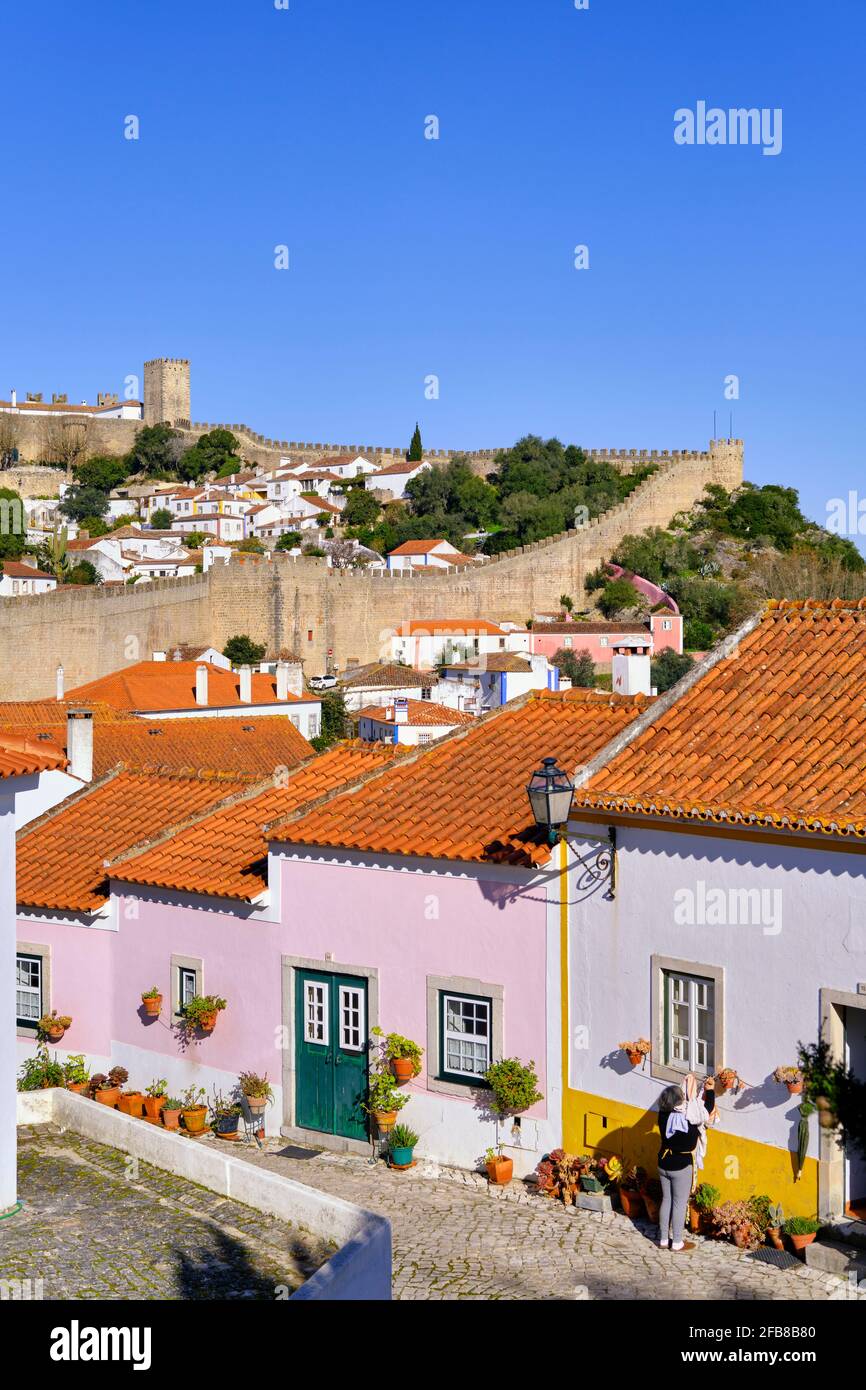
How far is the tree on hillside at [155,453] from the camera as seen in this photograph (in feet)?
291

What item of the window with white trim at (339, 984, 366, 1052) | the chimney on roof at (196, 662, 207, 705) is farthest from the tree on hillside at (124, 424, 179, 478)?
the window with white trim at (339, 984, 366, 1052)

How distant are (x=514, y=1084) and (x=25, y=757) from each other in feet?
12.5

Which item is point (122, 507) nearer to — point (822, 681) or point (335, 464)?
point (335, 464)

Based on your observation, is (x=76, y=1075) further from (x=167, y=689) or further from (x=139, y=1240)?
(x=167, y=689)

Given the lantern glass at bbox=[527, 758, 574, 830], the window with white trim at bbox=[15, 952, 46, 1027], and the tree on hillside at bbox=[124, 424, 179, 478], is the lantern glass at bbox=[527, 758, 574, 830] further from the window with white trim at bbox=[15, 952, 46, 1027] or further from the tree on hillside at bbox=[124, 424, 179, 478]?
the tree on hillside at bbox=[124, 424, 179, 478]

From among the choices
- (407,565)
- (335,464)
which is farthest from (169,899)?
(335,464)

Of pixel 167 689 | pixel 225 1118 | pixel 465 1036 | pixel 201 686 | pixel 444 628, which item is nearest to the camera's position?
pixel 465 1036

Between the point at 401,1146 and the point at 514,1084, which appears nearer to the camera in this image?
the point at 514,1084

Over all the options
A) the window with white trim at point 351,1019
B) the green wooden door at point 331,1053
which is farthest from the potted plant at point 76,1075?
the window with white trim at point 351,1019

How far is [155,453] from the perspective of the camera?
8875 centimetres

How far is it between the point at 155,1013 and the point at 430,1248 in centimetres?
394

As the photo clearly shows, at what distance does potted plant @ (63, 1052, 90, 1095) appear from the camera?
11445 mm

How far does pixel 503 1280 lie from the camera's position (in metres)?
7.40

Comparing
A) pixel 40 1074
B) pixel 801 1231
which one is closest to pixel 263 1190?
pixel 801 1231
